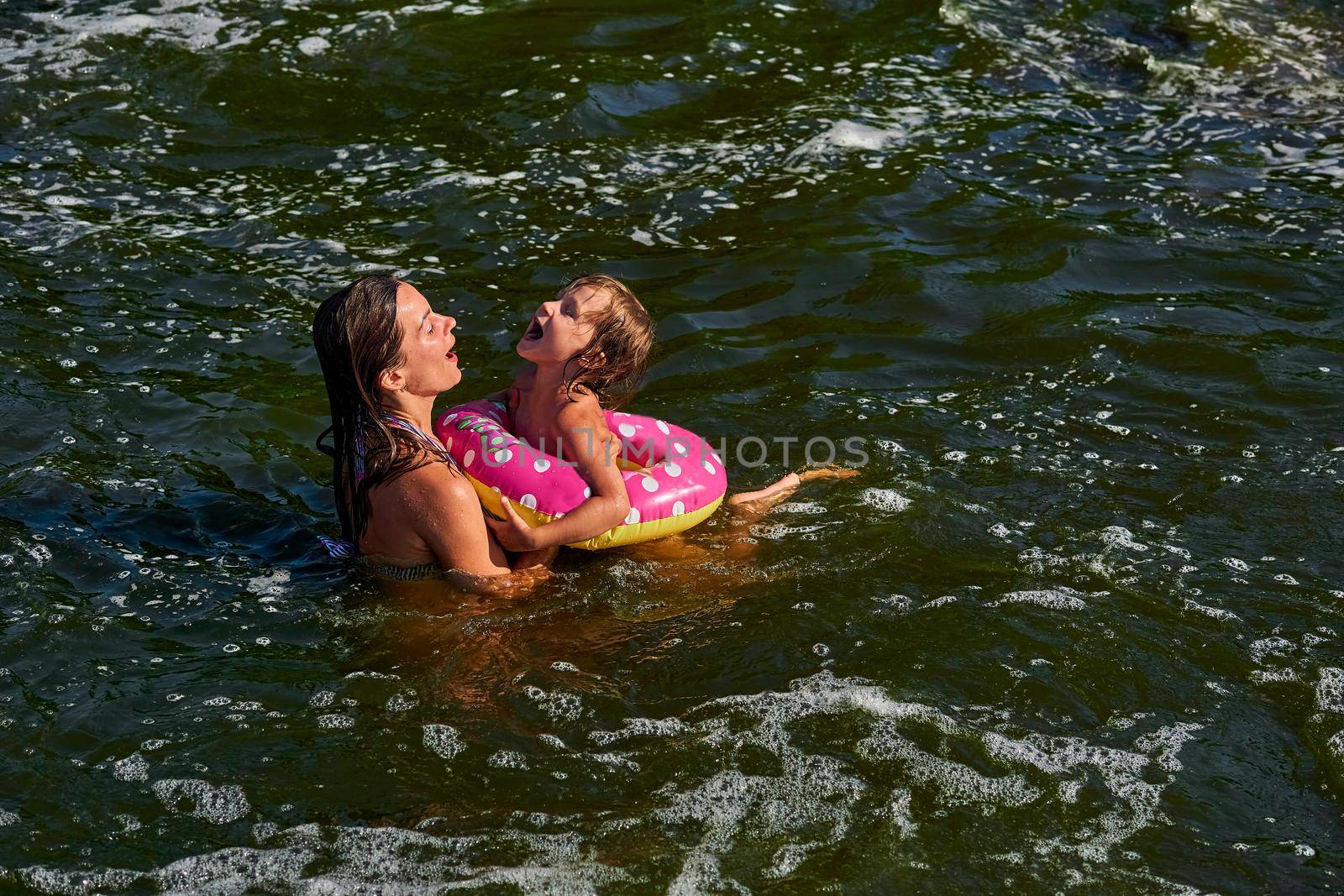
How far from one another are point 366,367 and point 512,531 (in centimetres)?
84

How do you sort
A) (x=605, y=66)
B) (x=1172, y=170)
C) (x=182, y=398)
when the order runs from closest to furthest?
(x=182, y=398)
(x=1172, y=170)
(x=605, y=66)

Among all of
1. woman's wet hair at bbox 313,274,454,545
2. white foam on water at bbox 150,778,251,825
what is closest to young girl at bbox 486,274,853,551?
woman's wet hair at bbox 313,274,454,545

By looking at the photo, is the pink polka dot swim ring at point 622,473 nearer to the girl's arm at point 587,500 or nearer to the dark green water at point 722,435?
the girl's arm at point 587,500

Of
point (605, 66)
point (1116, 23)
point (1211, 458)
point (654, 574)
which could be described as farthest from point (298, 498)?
point (1116, 23)

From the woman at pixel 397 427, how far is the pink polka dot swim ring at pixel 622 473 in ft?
0.67

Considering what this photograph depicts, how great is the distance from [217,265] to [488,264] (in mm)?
1647

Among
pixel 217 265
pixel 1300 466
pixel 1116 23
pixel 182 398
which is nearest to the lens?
pixel 1300 466

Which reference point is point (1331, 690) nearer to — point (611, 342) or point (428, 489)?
point (611, 342)

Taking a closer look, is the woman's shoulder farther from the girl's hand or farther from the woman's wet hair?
the girl's hand

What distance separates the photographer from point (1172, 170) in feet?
31.0

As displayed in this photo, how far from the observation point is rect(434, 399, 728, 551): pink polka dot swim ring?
5312mm

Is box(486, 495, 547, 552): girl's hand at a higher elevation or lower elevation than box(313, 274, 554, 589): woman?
lower

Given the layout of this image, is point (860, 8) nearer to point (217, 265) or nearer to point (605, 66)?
point (605, 66)

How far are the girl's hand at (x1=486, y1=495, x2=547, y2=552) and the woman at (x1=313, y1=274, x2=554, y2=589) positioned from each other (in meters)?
0.11
